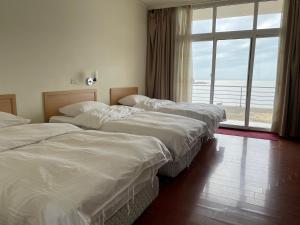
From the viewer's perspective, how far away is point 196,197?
2.17 m

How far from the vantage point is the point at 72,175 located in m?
1.26

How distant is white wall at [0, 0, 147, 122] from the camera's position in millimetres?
2604

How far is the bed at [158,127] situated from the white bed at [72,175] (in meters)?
0.44

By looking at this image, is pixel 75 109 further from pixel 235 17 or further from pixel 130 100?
pixel 235 17

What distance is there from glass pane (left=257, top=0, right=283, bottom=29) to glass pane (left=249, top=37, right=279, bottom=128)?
258 millimetres

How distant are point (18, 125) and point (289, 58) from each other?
4347 mm

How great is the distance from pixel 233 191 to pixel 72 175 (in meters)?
1.68

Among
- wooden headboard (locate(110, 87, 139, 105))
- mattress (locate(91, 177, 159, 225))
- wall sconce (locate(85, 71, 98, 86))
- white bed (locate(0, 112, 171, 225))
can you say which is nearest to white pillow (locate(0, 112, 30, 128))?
white bed (locate(0, 112, 171, 225))

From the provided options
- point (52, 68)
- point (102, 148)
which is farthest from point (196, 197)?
point (52, 68)

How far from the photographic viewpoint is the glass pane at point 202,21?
16.1 feet

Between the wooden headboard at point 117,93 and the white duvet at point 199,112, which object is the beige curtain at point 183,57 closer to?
the wooden headboard at point 117,93

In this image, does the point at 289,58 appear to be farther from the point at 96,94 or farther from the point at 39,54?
→ the point at 39,54

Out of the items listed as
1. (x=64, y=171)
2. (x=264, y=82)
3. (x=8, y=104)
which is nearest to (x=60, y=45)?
(x=8, y=104)

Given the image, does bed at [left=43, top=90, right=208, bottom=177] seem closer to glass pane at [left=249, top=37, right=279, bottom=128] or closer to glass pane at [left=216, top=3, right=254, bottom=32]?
glass pane at [left=249, top=37, right=279, bottom=128]
